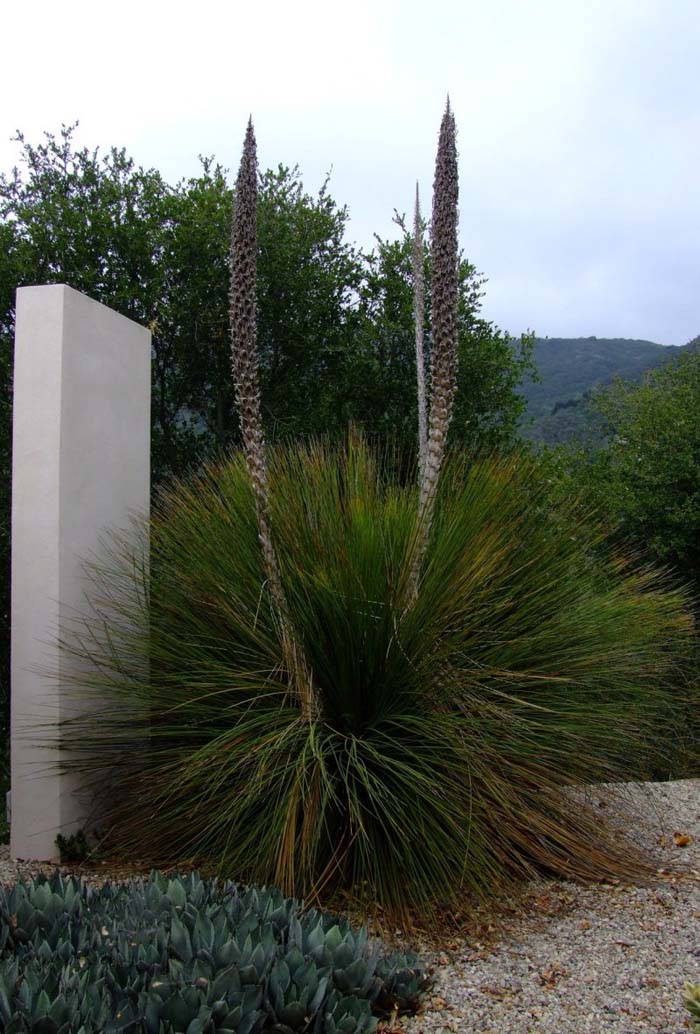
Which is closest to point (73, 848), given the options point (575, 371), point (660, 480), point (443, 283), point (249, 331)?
point (249, 331)

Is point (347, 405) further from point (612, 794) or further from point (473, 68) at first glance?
point (612, 794)

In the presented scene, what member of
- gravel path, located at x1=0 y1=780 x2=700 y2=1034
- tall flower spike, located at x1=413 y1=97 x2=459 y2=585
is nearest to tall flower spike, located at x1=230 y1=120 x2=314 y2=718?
tall flower spike, located at x1=413 y1=97 x2=459 y2=585

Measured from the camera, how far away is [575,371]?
2562 centimetres

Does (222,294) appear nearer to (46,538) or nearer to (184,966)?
(46,538)

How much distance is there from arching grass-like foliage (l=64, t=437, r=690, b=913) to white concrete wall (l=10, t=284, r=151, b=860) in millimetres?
154

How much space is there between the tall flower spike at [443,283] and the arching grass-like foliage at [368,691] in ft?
0.89

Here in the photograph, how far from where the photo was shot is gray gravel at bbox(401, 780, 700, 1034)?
2396 mm

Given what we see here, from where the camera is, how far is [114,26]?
218 inches

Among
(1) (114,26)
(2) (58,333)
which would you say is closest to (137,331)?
(2) (58,333)

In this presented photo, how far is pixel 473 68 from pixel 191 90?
1797 mm

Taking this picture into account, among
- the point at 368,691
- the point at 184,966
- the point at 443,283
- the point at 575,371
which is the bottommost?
the point at 184,966

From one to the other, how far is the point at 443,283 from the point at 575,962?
2.61 meters

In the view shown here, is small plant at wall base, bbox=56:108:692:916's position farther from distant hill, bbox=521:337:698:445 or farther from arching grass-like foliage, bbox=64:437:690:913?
distant hill, bbox=521:337:698:445

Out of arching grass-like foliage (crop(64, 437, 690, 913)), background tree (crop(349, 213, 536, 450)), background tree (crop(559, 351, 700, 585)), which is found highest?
background tree (crop(349, 213, 536, 450))
